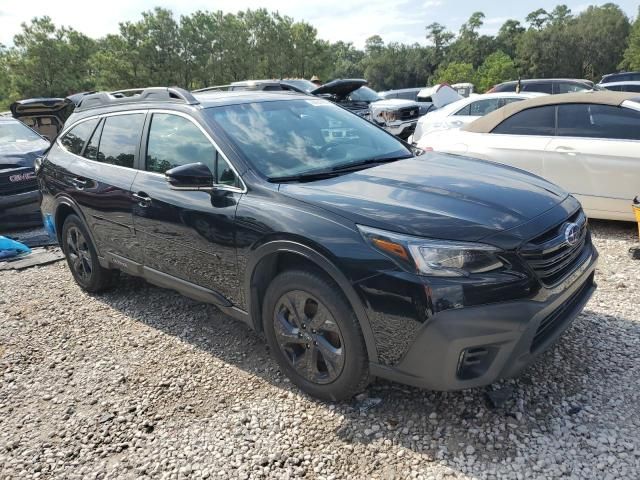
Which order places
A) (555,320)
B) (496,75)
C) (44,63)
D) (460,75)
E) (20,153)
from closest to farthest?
(555,320), (20,153), (44,63), (496,75), (460,75)

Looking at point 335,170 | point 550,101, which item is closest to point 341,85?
point 550,101

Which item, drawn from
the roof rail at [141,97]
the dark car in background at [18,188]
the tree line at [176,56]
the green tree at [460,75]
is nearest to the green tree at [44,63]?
the tree line at [176,56]

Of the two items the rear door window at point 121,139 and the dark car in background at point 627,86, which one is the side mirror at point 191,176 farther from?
the dark car in background at point 627,86

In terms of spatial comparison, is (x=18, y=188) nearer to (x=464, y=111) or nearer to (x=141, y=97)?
(x=141, y=97)

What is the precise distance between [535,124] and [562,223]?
363cm

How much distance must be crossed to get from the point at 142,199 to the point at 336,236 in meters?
1.77

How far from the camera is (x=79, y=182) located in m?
4.37

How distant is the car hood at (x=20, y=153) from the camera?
7410 mm

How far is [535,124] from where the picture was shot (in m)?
5.91

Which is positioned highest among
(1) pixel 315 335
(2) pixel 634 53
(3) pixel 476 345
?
(2) pixel 634 53

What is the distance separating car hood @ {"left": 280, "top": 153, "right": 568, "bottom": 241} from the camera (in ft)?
8.09

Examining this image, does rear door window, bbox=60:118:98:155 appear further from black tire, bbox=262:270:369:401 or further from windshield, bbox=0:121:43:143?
windshield, bbox=0:121:43:143

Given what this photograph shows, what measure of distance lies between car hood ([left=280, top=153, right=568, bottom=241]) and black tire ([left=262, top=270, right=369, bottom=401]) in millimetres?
437

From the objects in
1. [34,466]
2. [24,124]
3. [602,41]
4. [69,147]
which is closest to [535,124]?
[69,147]
